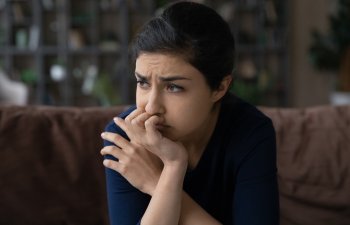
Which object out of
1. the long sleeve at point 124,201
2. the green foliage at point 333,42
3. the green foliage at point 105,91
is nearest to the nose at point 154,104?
the long sleeve at point 124,201

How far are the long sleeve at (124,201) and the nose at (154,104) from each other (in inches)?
8.3

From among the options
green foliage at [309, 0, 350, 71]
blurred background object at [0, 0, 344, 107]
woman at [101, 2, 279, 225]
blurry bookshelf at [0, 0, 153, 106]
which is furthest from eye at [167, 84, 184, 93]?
green foliage at [309, 0, 350, 71]

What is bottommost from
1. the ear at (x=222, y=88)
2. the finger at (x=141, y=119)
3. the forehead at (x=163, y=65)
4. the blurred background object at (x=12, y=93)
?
the blurred background object at (x=12, y=93)

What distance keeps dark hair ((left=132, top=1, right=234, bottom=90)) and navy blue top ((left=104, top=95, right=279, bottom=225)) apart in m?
0.18

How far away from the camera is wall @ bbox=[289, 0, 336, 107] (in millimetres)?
5875

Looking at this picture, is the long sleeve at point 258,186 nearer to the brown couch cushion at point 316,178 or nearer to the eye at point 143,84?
the eye at point 143,84

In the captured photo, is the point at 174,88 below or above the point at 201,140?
above

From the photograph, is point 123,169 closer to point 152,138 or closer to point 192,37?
point 152,138

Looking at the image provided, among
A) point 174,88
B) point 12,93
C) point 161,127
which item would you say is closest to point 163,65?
point 174,88

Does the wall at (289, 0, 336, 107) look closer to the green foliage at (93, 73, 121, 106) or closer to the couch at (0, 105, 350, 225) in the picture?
the green foliage at (93, 73, 121, 106)

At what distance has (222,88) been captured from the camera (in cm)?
120

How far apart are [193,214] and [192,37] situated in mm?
457

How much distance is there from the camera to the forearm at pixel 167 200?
1162 millimetres

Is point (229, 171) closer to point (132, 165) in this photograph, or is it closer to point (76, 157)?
point (132, 165)
